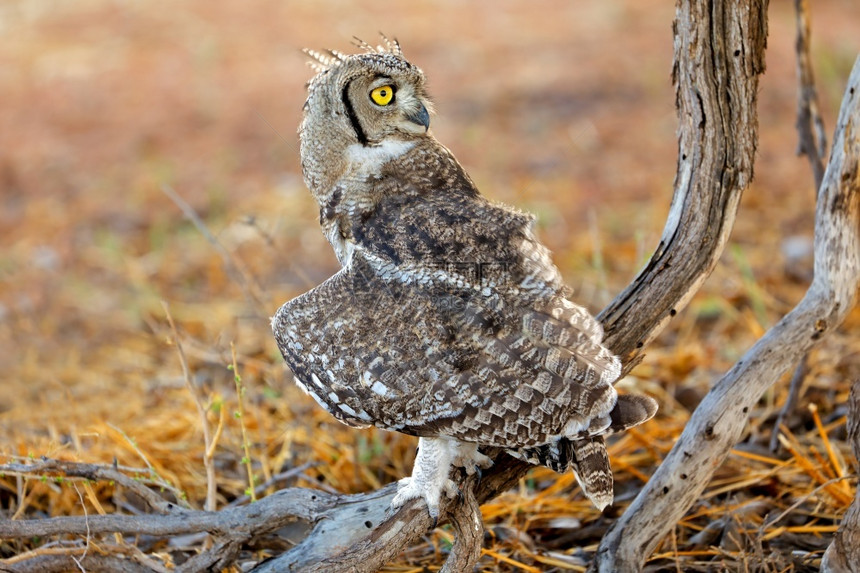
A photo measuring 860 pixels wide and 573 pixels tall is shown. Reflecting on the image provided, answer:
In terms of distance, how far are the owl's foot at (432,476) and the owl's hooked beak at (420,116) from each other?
1.05m

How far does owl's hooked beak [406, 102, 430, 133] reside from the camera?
121 inches

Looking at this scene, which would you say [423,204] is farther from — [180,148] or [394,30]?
[394,30]

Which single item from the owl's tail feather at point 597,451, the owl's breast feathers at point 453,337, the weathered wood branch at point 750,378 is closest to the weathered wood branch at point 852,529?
the weathered wood branch at point 750,378

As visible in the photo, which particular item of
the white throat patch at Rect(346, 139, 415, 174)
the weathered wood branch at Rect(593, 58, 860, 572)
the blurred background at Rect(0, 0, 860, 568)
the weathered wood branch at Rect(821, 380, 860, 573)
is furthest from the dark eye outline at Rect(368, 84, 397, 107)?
the weathered wood branch at Rect(821, 380, 860, 573)

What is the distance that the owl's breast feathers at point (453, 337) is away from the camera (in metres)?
2.54

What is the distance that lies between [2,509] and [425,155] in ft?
6.93

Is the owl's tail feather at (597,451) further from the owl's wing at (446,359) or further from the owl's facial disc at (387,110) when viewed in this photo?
the owl's facial disc at (387,110)

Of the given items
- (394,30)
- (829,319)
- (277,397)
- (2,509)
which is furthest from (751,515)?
(394,30)

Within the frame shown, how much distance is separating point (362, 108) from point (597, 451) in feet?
4.44

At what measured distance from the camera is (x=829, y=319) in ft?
9.22

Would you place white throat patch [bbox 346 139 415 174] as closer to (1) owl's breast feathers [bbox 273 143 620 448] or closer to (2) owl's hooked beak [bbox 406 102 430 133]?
(2) owl's hooked beak [bbox 406 102 430 133]

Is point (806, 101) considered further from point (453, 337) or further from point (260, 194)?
point (260, 194)

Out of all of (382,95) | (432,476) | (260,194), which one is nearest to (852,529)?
(432,476)

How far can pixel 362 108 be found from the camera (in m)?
3.05
